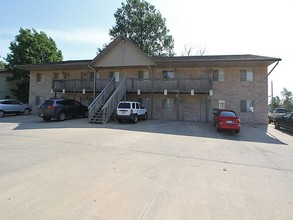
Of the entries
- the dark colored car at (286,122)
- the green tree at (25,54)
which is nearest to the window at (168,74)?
the dark colored car at (286,122)

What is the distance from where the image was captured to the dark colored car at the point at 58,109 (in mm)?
16281

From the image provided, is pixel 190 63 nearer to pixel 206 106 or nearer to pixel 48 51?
pixel 206 106

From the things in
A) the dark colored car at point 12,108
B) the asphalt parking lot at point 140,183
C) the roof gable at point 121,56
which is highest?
the roof gable at point 121,56

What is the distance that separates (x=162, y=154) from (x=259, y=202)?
155 inches

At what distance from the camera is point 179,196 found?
13.1ft

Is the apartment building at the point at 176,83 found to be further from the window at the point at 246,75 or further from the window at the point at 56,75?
the window at the point at 56,75

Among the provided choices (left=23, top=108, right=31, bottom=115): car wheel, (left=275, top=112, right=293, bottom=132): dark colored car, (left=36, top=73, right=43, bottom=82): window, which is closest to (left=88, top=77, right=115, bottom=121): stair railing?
(left=23, top=108, right=31, bottom=115): car wheel

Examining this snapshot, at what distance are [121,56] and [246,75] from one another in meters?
12.0

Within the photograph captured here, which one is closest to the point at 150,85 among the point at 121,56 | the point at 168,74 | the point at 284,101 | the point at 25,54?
the point at 168,74

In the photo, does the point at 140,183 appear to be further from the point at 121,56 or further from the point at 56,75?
the point at 56,75

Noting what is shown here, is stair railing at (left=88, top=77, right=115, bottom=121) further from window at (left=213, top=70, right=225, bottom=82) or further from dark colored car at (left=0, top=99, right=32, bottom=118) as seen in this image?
window at (left=213, top=70, right=225, bottom=82)

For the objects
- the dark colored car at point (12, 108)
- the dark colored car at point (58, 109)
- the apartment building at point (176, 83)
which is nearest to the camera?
the dark colored car at point (58, 109)

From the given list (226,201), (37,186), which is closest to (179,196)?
(226,201)

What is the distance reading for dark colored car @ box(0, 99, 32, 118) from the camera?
19872mm
